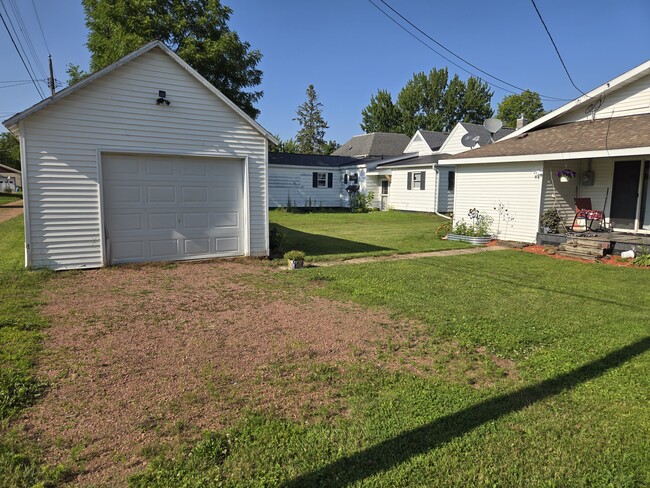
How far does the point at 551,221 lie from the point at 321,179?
1797cm

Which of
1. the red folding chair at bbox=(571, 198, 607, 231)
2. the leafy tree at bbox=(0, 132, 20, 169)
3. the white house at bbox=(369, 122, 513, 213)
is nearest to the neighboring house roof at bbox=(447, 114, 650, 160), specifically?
the red folding chair at bbox=(571, 198, 607, 231)

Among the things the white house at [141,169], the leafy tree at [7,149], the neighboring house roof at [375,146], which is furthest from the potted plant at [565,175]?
the leafy tree at [7,149]

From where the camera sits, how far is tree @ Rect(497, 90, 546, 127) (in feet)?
196

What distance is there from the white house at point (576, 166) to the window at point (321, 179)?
14.9m

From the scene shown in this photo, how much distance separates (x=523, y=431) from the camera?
3312mm

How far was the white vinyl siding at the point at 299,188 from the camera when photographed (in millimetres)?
27734

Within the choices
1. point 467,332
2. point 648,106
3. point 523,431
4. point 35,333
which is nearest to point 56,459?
point 35,333

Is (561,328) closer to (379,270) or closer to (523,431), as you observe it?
(523,431)

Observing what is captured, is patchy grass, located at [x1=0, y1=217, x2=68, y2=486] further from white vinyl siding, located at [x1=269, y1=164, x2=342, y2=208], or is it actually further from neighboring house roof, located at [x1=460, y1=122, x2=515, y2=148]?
neighboring house roof, located at [x1=460, y1=122, x2=515, y2=148]

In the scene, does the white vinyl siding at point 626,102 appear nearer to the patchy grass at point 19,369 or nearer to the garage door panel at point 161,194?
the garage door panel at point 161,194

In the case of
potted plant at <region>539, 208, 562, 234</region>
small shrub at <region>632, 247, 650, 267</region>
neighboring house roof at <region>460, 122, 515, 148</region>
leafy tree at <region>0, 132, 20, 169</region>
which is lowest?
small shrub at <region>632, 247, 650, 267</region>

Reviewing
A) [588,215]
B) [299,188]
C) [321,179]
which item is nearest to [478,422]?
[588,215]

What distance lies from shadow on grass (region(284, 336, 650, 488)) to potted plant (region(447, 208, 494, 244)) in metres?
10.2

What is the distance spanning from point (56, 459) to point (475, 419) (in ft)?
9.93
